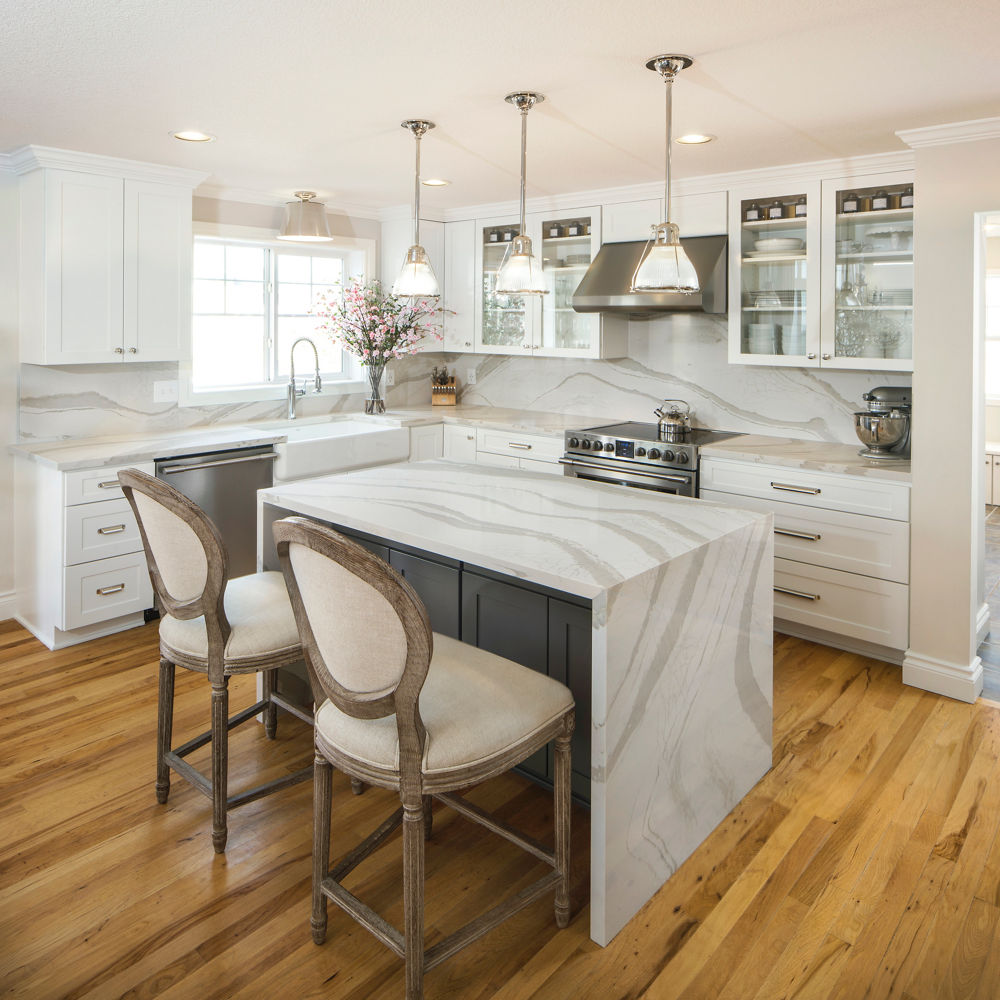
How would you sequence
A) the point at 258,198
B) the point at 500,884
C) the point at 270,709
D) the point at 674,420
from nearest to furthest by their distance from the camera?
1. the point at 500,884
2. the point at 270,709
3. the point at 674,420
4. the point at 258,198

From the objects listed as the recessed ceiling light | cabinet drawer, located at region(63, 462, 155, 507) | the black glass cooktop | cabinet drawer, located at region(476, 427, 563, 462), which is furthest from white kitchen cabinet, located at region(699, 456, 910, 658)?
cabinet drawer, located at region(63, 462, 155, 507)

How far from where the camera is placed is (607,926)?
→ 6.45 feet

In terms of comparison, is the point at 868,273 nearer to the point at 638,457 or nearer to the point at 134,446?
the point at 638,457

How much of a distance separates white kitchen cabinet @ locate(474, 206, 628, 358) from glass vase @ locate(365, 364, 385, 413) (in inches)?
27.7

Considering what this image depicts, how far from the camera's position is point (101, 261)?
3924 millimetres

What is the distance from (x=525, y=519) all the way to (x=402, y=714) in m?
0.90

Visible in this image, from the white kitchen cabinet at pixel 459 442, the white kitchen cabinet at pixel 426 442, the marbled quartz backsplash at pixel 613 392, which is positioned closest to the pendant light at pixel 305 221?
the marbled quartz backsplash at pixel 613 392

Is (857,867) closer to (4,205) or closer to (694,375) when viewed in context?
(694,375)

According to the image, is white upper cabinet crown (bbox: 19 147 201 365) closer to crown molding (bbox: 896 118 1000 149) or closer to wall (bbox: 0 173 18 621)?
wall (bbox: 0 173 18 621)

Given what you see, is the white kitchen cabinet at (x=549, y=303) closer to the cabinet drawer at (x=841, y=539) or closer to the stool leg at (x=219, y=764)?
the cabinet drawer at (x=841, y=539)

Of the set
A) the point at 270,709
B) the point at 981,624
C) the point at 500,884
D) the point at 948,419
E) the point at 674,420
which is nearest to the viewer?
the point at 500,884

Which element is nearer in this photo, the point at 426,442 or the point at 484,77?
the point at 484,77

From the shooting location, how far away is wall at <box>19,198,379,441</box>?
13.4 ft

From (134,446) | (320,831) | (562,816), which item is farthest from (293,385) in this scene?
(562,816)
